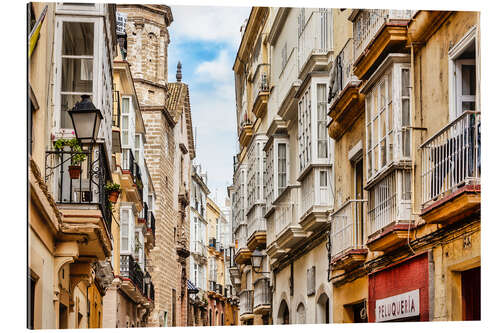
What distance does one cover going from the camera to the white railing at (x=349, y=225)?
31.8ft

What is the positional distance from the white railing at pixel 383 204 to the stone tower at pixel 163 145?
1.71 metres

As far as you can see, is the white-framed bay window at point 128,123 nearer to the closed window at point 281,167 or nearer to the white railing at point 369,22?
the closed window at point 281,167

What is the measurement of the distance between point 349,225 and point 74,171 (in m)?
2.47

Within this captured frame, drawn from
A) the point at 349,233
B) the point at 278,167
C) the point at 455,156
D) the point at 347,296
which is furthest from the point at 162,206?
the point at 455,156

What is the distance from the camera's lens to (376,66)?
356 inches

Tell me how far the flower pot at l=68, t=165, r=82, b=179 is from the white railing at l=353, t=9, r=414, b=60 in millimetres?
2528

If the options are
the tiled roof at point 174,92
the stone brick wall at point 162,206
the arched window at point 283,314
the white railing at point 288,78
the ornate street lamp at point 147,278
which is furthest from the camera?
the ornate street lamp at point 147,278

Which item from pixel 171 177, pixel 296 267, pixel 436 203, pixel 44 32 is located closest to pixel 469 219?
pixel 436 203

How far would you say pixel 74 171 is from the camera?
8.84 meters

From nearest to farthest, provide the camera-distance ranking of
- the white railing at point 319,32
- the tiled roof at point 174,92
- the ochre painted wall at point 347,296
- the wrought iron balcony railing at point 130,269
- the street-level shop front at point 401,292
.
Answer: the street-level shop front at point 401,292 → the tiled roof at point 174,92 → the ochre painted wall at point 347,296 → the white railing at point 319,32 → the wrought iron balcony railing at point 130,269

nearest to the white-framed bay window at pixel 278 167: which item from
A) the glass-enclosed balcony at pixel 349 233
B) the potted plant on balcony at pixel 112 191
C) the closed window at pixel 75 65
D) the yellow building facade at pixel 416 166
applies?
the potted plant on balcony at pixel 112 191

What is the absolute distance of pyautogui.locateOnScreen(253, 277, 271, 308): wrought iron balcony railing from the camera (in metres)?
14.5

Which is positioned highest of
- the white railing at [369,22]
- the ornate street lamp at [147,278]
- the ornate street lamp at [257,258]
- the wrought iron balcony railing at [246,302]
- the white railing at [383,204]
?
the white railing at [369,22]

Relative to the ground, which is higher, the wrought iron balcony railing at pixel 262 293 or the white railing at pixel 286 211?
the white railing at pixel 286 211
